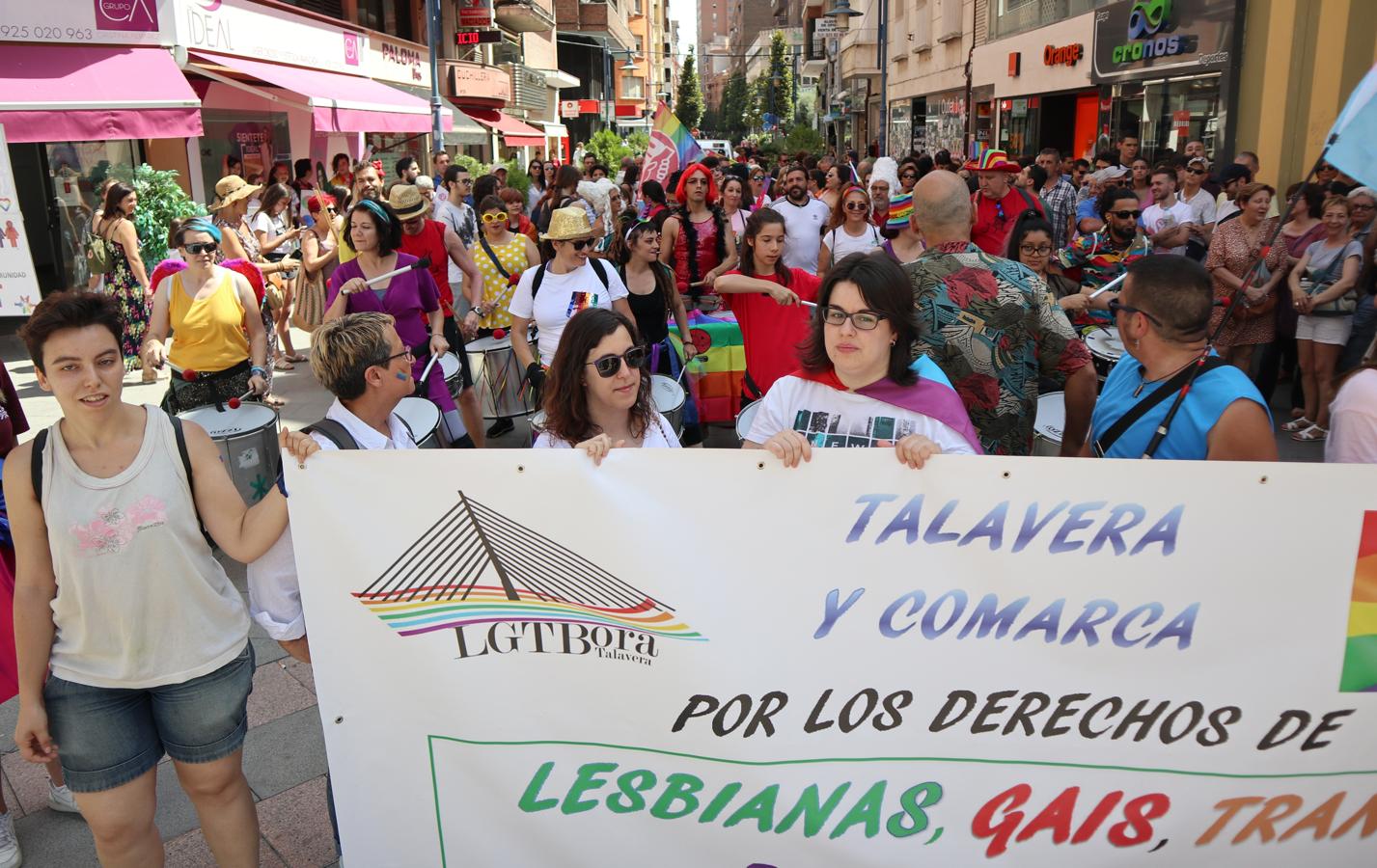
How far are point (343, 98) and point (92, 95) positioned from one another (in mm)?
6366

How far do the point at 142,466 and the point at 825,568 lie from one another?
165 centimetres

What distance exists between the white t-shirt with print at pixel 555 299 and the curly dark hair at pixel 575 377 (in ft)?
8.49

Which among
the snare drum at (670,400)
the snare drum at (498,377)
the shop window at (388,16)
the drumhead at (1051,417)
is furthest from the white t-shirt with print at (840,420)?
the shop window at (388,16)

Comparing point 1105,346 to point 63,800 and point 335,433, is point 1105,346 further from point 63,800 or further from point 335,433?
point 63,800

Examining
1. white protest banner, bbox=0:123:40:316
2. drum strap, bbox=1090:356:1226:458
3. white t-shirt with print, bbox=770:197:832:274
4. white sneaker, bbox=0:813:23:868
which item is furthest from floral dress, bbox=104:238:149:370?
drum strap, bbox=1090:356:1226:458

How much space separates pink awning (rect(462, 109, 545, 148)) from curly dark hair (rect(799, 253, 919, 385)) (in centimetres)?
2855

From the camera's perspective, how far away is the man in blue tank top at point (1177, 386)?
8.94 ft

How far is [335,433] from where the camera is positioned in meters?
2.71

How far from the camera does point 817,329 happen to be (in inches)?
119

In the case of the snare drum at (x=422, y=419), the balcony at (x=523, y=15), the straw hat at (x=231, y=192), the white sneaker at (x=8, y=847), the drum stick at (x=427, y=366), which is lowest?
the white sneaker at (x=8, y=847)

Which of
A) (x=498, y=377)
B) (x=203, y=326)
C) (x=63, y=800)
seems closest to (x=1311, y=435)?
(x=498, y=377)

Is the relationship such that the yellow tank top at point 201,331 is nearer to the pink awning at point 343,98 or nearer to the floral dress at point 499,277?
the floral dress at point 499,277

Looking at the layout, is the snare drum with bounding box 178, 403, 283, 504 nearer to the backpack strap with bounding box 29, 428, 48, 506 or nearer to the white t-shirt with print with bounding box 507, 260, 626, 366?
the white t-shirt with print with bounding box 507, 260, 626, 366

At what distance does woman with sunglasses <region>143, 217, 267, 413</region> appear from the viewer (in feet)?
17.7
